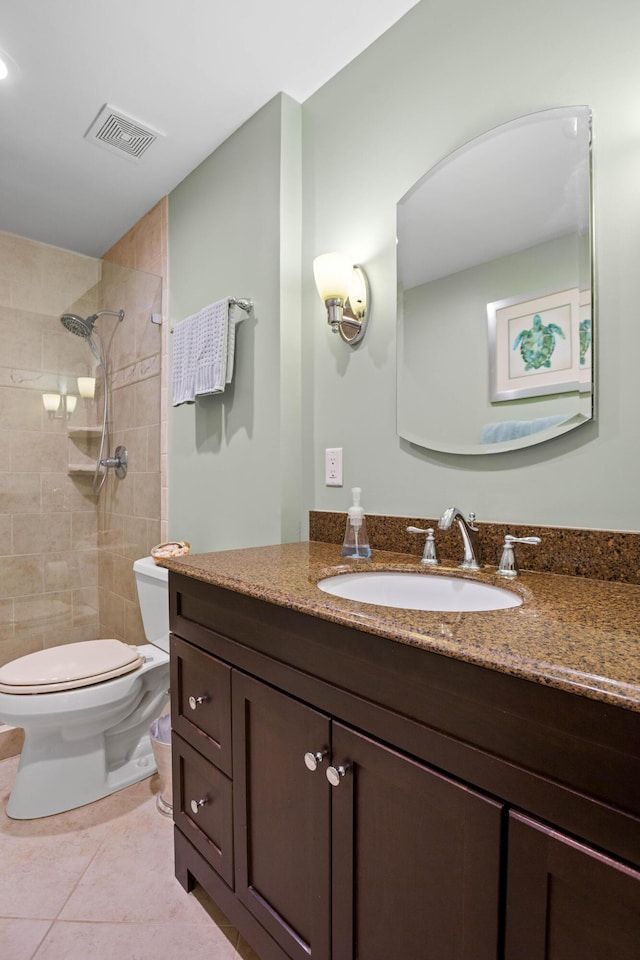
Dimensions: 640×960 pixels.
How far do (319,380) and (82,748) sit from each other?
157 centimetres

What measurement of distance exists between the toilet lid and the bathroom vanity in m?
0.64

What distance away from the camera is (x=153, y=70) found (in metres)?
1.62

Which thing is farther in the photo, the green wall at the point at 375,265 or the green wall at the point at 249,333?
the green wall at the point at 249,333

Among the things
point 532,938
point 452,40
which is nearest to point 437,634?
point 532,938

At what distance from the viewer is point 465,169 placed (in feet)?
4.28

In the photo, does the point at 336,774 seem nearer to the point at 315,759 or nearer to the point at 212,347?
the point at 315,759

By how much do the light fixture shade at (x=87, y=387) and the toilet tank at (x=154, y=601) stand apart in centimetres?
96

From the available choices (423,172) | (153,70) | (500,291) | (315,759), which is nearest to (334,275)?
(423,172)

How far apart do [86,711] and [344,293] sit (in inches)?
63.0

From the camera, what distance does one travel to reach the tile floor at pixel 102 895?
120 centimetres

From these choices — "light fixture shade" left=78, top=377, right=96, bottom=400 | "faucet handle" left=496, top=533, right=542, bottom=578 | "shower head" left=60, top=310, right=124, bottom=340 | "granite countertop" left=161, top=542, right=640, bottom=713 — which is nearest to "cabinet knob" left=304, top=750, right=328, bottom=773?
"granite countertop" left=161, top=542, right=640, bottom=713

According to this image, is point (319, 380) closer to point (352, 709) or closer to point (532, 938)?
point (352, 709)

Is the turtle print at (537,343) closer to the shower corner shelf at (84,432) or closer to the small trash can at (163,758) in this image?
the small trash can at (163,758)

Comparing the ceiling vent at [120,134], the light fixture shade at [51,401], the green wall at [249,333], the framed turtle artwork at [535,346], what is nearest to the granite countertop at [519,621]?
the framed turtle artwork at [535,346]
